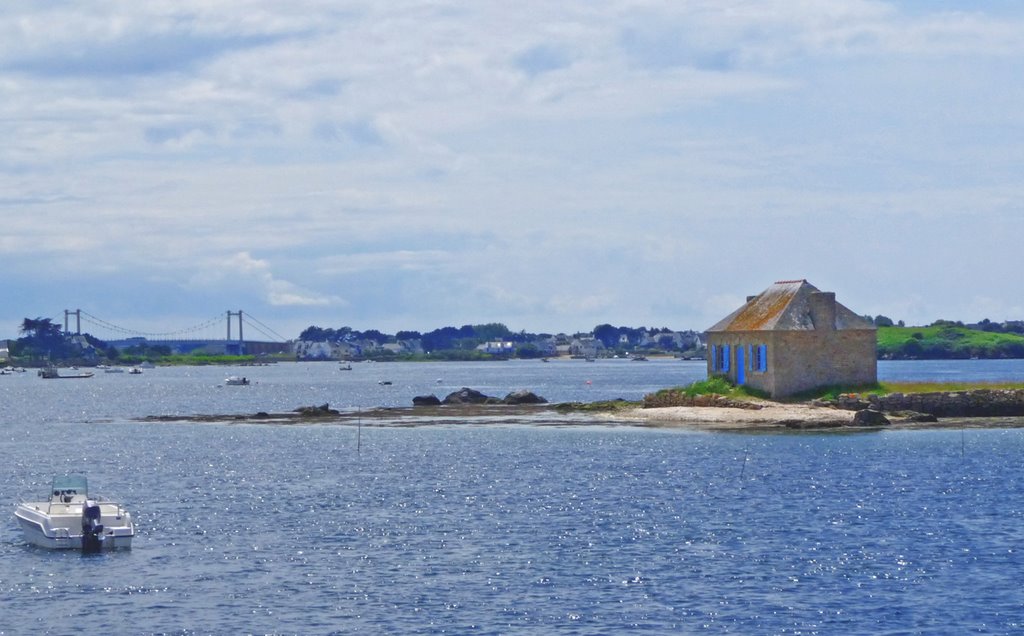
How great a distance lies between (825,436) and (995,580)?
34968 millimetres

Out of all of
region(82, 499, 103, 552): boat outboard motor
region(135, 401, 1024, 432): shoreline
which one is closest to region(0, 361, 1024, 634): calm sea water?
region(82, 499, 103, 552): boat outboard motor

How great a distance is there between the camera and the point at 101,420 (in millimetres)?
98438

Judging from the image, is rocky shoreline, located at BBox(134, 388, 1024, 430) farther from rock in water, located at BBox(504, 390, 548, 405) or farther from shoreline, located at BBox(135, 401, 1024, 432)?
rock in water, located at BBox(504, 390, 548, 405)

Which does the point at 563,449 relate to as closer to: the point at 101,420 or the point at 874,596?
the point at 874,596

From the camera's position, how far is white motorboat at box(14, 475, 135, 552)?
3678 centimetres

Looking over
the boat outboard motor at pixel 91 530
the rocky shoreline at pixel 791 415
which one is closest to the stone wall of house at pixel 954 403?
the rocky shoreline at pixel 791 415

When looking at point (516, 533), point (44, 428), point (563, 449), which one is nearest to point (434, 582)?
point (516, 533)

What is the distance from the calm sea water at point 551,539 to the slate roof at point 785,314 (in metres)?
7.80

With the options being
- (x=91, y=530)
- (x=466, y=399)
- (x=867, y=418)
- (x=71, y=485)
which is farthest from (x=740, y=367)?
(x=91, y=530)

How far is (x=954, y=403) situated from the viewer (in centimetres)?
7200

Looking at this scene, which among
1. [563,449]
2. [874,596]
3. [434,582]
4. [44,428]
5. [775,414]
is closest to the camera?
[874,596]

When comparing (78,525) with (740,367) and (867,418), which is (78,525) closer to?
(867,418)

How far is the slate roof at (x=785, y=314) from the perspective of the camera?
72875mm

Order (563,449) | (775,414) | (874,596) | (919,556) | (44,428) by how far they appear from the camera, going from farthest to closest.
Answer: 1. (44,428)
2. (775,414)
3. (563,449)
4. (919,556)
5. (874,596)
